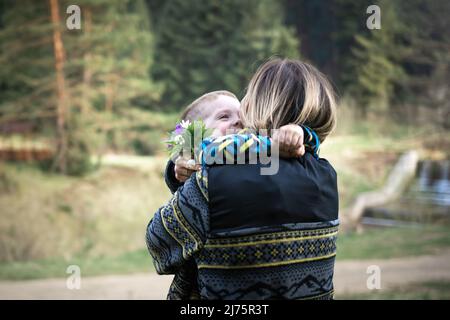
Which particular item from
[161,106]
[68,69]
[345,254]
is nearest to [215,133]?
[345,254]

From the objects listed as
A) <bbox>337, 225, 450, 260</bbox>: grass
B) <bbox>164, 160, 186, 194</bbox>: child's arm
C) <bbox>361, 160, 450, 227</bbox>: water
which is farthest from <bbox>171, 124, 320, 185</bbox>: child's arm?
<bbox>361, 160, 450, 227</bbox>: water

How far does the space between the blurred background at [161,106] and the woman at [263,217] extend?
324 inches

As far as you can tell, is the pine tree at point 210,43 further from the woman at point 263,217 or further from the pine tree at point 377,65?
the woman at point 263,217

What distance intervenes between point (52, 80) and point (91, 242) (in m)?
3.70

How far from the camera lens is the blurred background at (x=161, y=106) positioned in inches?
426

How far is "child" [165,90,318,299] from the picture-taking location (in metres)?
1.52

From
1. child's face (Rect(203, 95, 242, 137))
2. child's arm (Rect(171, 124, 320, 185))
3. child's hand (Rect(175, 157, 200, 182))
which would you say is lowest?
child's hand (Rect(175, 157, 200, 182))

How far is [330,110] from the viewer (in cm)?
166

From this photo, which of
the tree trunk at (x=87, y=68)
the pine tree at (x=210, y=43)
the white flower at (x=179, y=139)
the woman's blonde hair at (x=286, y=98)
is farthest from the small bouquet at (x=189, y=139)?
the pine tree at (x=210, y=43)

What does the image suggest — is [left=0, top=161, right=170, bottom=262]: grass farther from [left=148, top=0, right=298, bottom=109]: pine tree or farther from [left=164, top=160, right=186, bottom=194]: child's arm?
[left=164, top=160, right=186, bottom=194]: child's arm

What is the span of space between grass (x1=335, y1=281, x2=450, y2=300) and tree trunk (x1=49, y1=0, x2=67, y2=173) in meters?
7.24

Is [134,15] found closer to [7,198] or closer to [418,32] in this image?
[7,198]
